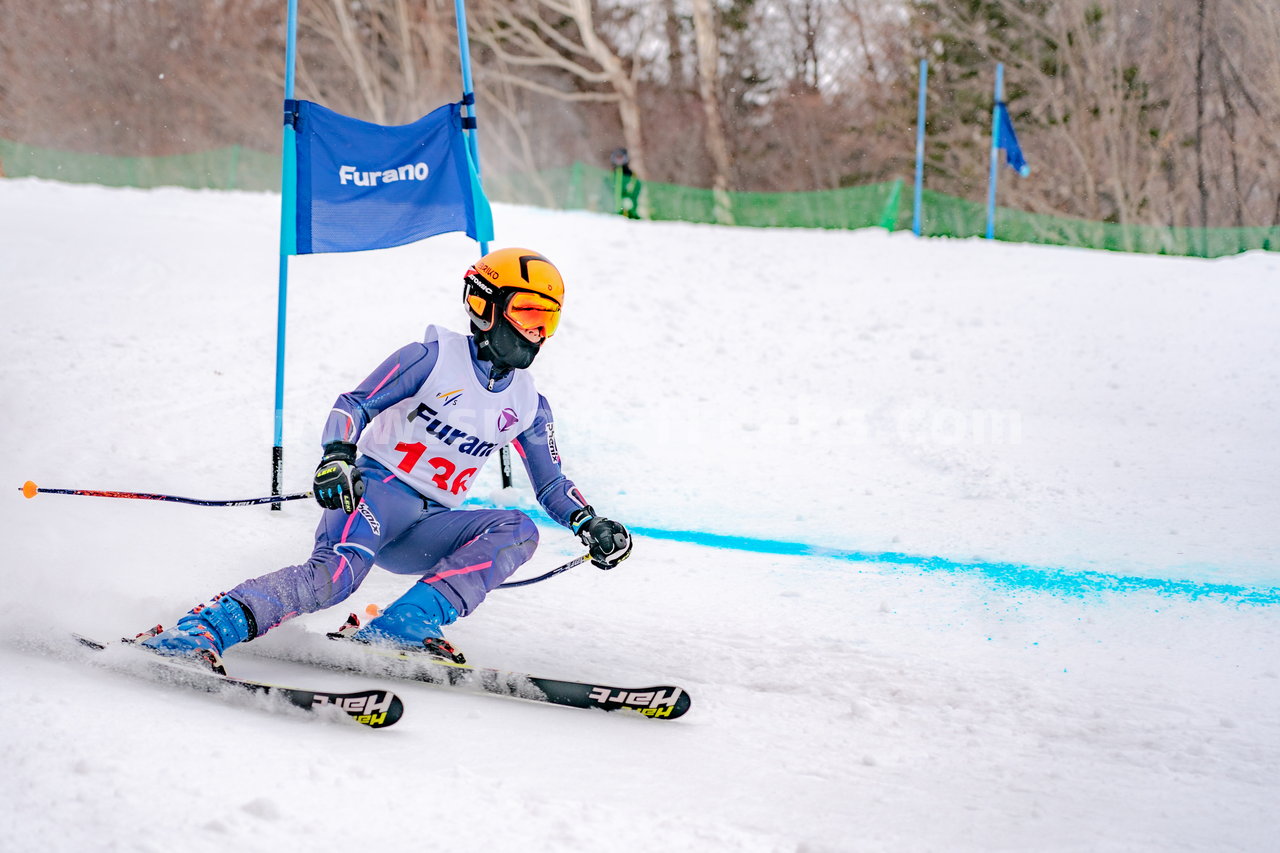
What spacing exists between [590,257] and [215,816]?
35.2ft

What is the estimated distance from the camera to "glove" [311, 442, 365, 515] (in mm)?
3303

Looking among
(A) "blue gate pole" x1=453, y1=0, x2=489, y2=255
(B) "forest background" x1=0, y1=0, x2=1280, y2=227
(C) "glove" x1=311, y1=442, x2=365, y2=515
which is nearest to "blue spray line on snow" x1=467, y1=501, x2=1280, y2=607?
(A) "blue gate pole" x1=453, y1=0, x2=489, y2=255

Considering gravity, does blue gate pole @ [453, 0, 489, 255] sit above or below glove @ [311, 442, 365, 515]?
above

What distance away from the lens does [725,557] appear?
5.42 meters

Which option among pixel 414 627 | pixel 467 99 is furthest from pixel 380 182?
pixel 414 627

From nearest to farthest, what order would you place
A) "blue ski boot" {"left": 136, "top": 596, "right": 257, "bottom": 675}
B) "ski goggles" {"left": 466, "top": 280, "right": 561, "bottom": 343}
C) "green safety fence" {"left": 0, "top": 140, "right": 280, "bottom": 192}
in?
"blue ski boot" {"left": 136, "top": 596, "right": 257, "bottom": 675}
"ski goggles" {"left": 466, "top": 280, "right": 561, "bottom": 343}
"green safety fence" {"left": 0, "top": 140, "right": 280, "bottom": 192}

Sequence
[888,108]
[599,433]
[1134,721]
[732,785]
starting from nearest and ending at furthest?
[732,785] < [1134,721] < [599,433] < [888,108]

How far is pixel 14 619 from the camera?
345cm

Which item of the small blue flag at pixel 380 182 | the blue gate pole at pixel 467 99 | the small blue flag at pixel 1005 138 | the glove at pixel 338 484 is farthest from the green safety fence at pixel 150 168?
the glove at pixel 338 484

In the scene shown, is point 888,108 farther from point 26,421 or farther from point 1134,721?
point 1134,721

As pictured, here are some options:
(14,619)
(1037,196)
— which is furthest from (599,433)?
(1037,196)

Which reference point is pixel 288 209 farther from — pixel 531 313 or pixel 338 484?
pixel 338 484

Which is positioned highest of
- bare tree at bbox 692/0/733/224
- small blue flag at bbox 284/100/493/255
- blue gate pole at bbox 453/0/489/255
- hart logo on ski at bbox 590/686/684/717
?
bare tree at bbox 692/0/733/224

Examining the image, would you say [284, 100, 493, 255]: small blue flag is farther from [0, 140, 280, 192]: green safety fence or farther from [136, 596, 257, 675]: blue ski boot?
[0, 140, 280, 192]: green safety fence
